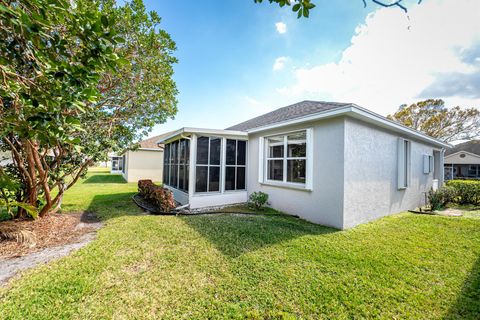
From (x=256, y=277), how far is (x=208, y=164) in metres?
5.56

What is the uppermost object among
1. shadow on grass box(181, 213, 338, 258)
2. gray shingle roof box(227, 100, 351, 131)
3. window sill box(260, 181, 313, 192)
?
gray shingle roof box(227, 100, 351, 131)

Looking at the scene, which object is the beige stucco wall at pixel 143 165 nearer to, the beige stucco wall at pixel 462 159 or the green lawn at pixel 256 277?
the green lawn at pixel 256 277

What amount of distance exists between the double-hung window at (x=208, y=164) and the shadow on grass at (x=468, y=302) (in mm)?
7052

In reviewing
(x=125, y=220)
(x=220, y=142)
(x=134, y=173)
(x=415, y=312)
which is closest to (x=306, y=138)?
(x=220, y=142)

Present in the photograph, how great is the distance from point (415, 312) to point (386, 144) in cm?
600

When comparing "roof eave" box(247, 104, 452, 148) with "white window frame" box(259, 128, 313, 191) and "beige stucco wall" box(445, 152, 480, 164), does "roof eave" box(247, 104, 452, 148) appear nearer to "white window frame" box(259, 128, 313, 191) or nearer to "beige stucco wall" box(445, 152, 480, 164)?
"white window frame" box(259, 128, 313, 191)

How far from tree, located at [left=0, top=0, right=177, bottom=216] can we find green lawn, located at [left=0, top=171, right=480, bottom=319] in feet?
5.96

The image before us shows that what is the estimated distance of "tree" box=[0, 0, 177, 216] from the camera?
1840mm

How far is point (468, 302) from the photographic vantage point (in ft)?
9.19

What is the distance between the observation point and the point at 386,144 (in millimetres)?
7129

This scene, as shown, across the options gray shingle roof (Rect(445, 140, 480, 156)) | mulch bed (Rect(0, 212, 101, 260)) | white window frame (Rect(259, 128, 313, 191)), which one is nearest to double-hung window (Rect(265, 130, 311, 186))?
white window frame (Rect(259, 128, 313, 191))

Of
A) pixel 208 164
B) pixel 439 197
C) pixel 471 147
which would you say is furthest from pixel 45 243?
pixel 471 147

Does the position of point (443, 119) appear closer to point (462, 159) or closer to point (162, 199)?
point (462, 159)

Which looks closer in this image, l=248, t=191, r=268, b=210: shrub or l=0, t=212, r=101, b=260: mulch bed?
l=0, t=212, r=101, b=260: mulch bed
